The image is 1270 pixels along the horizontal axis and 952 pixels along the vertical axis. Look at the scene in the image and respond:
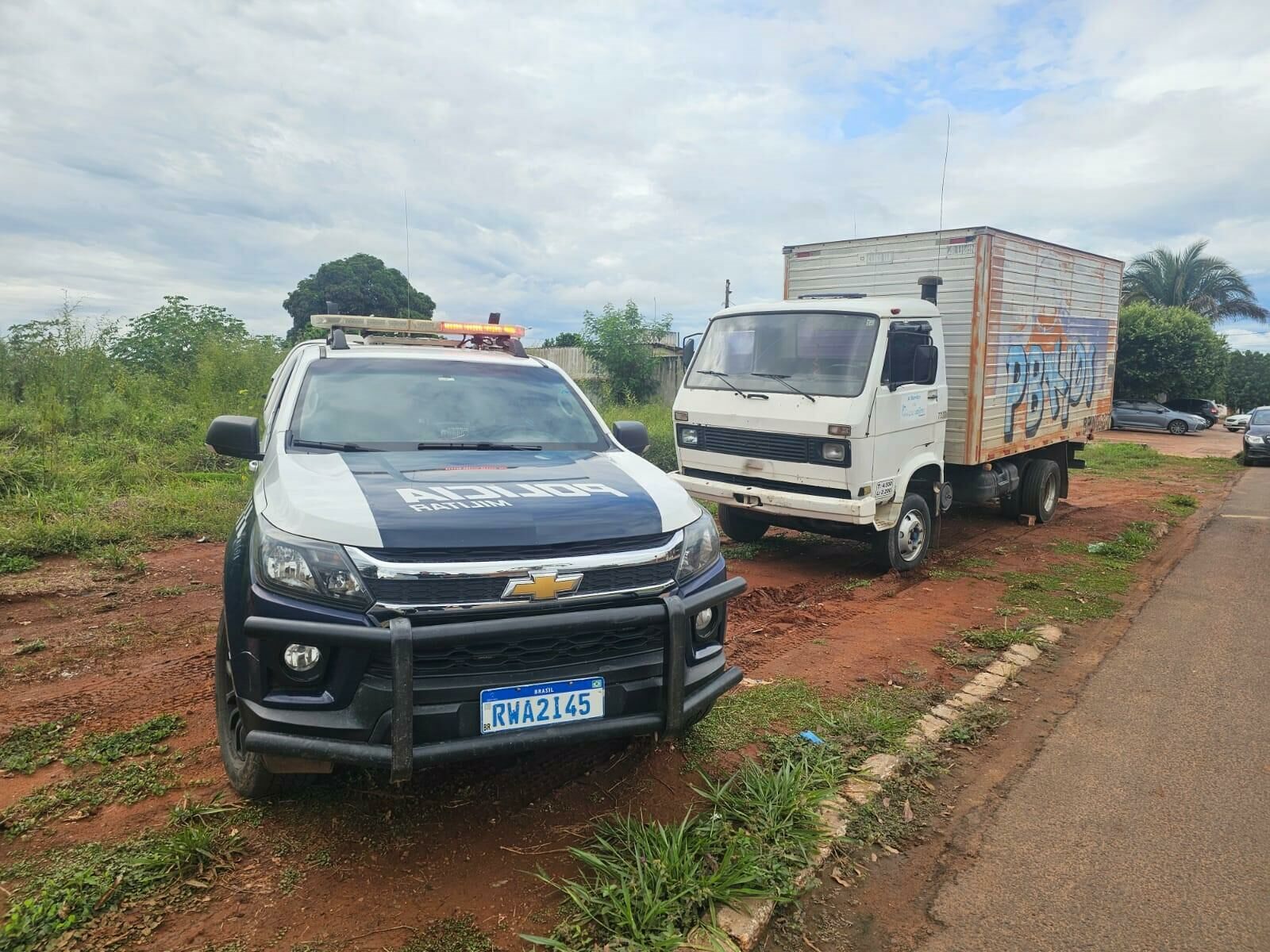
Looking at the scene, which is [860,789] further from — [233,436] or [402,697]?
[233,436]

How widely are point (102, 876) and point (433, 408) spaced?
90.3 inches

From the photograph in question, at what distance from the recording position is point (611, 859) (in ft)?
9.30

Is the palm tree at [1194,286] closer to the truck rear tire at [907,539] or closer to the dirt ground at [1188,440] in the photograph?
the dirt ground at [1188,440]

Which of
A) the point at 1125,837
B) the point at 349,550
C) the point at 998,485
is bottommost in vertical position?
the point at 1125,837

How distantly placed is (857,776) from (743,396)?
416 cm

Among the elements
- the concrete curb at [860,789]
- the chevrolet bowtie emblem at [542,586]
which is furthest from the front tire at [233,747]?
the concrete curb at [860,789]

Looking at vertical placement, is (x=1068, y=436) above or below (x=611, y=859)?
above

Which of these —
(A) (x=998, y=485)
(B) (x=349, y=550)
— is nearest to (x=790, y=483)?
(A) (x=998, y=485)

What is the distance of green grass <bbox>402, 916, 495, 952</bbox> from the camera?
2.43 meters

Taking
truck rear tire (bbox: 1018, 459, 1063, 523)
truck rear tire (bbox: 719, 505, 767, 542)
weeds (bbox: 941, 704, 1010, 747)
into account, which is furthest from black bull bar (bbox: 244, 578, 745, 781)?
truck rear tire (bbox: 1018, 459, 1063, 523)

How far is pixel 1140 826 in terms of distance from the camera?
329 cm

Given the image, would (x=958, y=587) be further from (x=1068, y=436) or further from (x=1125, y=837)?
(x=1068, y=436)

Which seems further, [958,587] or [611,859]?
[958,587]

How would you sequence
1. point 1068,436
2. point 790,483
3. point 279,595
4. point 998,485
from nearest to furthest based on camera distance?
point 279,595
point 790,483
point 998,485
point 1068,436
